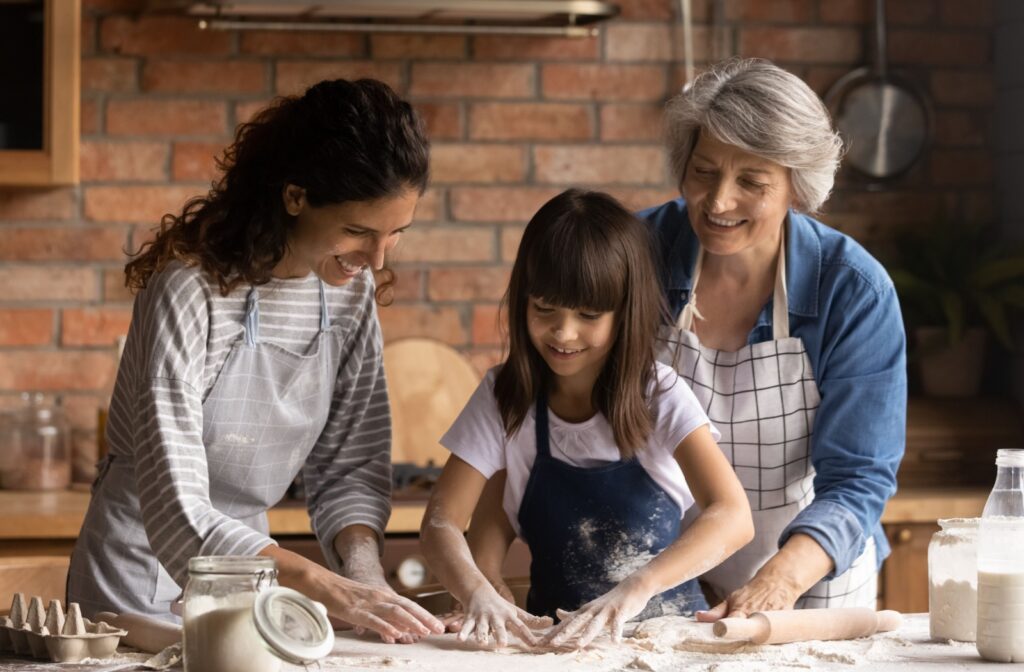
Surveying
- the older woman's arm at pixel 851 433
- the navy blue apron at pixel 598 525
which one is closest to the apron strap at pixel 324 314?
the navy blue apron at pixel 598 525

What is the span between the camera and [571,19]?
309cm

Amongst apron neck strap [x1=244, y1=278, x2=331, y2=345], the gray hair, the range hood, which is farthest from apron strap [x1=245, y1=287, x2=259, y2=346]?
the range hood

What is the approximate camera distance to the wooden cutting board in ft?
10.1

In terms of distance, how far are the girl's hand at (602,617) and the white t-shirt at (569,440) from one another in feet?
0.86

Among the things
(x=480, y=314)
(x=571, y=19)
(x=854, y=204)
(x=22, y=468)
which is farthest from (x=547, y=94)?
(x=22, y=468)

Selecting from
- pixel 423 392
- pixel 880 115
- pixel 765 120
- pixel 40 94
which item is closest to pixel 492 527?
pixel 765 120

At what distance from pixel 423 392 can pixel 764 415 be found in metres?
1.27

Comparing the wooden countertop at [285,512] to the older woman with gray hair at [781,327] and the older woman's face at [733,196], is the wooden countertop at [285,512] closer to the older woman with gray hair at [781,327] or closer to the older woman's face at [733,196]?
the older woman with gray hair at [781,327]

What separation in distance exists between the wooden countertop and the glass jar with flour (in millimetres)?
1273

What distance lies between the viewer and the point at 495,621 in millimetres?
1559

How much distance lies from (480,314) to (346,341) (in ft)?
4.32

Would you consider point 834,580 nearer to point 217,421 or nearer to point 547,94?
point 217,421

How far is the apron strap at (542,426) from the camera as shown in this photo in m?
1.85

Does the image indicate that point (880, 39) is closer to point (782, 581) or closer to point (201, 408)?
point (782, 581)
